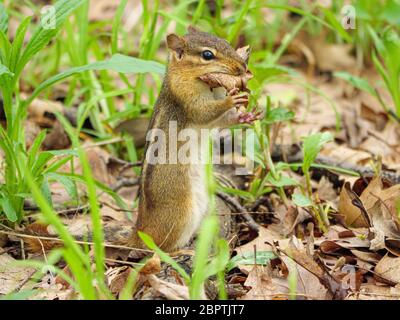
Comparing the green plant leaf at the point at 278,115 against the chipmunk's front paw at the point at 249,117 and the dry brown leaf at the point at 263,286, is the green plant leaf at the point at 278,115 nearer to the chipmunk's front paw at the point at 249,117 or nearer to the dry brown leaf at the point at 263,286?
the chipmunk's front paw at the point at 249,117

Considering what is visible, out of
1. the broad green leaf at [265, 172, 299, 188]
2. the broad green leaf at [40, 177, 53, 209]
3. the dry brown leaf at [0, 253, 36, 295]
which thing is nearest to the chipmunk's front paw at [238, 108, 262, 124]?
the broad green leaf at [265, 172, 299, 188]

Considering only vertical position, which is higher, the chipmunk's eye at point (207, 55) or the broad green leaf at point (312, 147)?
the chipmunk's eye at point (207, 55)

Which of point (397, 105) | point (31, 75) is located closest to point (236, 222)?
point (397, 105)

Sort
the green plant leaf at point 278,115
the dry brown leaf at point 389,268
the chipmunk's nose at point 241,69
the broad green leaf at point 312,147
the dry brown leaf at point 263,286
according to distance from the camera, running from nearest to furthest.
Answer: the dry brown leaf at point 263,286, the dry brown leaf at point 389,268, the chipmunk's nose at point 241,69, the broad green leaf at point 312,147, the green plant leaf at point 278,115

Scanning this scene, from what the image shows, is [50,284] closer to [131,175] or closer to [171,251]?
[171,251]

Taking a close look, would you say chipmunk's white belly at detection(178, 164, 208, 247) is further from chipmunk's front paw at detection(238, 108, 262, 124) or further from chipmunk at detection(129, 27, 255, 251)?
chipmunk's front paw at detection(238, 108, 262, 124)

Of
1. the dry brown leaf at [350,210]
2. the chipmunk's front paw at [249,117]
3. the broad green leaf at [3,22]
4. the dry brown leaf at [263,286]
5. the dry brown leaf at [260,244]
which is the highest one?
the broad green leaf at [3,22]

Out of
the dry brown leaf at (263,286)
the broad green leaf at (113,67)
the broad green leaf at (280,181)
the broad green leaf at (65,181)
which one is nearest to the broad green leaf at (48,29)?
the broad green leaf at (113,67)
